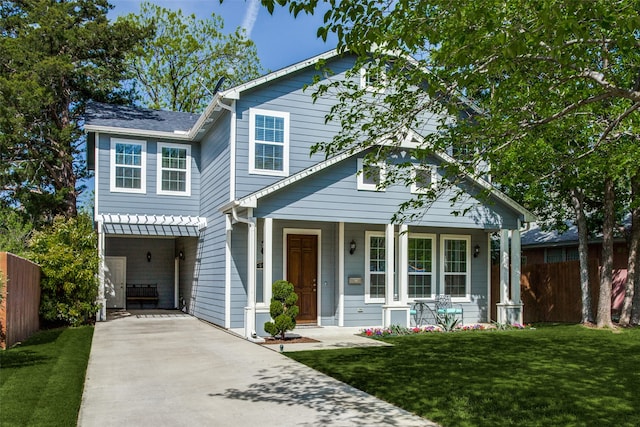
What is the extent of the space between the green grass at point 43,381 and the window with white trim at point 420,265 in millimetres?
8173

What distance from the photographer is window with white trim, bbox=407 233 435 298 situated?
15.4 metres

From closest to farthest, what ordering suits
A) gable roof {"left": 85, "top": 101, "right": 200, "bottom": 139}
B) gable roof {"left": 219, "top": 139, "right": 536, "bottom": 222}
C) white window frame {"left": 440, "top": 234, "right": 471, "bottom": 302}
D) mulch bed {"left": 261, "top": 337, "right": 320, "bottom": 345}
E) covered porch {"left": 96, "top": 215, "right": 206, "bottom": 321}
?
mulch bed {"left": 261, "top": 337, "right": 320, "bottom": 345}
gable roof {"left": 219, "top": 139, "right": 536, "bottom": 222}
white window frame {"left": 440, "top": 234, "right": 471, "bottom": 302}
gable roof {"left": 85, "top": 101, "right": 200, "bottom": 139}
covered porch {"left": 96, "top": 215, "right": 206, "bottom": 321}

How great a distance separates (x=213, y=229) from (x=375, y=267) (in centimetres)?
447

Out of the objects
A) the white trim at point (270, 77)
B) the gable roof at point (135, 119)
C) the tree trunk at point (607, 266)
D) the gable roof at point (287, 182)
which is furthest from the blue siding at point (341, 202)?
the gable roof at point (135, 119)

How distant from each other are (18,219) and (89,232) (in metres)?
9.24

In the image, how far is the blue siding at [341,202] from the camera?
1298 centimetres

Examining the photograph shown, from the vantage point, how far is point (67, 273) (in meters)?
14.3

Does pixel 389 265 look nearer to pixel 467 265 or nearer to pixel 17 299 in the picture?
pixel 467 265

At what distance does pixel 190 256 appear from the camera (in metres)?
18.5

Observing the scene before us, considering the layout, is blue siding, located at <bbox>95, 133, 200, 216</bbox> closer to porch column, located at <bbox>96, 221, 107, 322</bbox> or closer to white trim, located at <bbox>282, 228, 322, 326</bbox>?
porch column, located at <bbox>96, 221, 107, 322</bbox>

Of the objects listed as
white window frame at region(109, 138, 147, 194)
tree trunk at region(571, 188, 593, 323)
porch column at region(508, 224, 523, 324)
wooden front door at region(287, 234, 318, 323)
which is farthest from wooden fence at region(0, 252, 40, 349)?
tree trunk at region(571, 188, 593, 323)

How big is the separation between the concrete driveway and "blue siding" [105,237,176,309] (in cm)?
897

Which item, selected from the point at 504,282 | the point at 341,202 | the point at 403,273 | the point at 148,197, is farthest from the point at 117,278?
the point at 504,282

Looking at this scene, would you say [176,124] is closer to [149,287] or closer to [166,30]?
[149,287]
